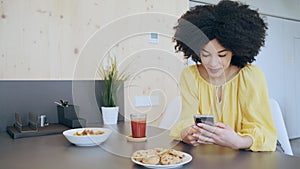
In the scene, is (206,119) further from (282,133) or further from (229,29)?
(282,133)

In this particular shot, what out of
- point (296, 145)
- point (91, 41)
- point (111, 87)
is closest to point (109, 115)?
point (111, 87)

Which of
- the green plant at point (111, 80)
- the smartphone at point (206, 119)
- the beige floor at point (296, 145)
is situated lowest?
the beige floor at point (296, 145)

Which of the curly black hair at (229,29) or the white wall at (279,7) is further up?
the white wall at (279,7)

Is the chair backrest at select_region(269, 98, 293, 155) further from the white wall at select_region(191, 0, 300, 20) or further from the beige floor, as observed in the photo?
the white wall at select_region(191, 0, 300, 20)

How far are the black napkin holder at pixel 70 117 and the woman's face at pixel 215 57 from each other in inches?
28.0

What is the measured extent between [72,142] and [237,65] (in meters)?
0.77

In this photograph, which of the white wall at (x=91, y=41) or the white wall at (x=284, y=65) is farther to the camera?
the white wall at (x=284, y=65)

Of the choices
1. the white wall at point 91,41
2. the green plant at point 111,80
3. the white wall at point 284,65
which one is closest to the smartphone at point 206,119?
the green plant at point 111,80

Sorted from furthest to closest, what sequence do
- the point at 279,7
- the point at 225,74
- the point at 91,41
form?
the point at 279,7 < the point at 91,41 < the point at 225,74

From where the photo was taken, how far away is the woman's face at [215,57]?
123 cm

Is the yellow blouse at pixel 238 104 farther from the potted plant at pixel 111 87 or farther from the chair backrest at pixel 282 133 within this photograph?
the potted plant at pixel 111 87

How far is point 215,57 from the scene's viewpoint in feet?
4.08

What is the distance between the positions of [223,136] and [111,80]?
3.11 ft

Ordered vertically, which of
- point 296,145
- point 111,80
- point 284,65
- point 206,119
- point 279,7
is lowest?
point 296,145
